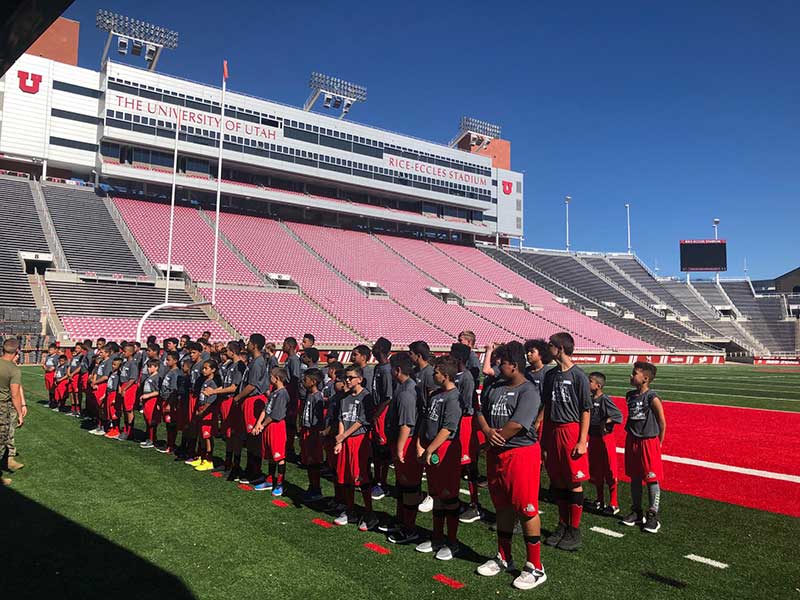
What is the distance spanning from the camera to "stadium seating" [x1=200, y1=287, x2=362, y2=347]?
31766 millimetres

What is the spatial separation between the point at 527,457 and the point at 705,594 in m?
1.75

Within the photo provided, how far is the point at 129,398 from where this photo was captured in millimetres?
10656

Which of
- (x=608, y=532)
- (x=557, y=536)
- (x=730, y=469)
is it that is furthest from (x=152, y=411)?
(x=730, y=469)

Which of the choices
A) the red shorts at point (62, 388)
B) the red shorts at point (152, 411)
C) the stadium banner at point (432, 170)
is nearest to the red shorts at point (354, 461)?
the red shorts at point (152, 411)

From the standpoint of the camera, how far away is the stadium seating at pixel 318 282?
36.8 m

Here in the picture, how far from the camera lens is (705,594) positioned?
441 cm

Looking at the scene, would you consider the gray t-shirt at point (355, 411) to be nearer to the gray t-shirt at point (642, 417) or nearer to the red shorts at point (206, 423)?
the gray t-shirt at point (642, 417)

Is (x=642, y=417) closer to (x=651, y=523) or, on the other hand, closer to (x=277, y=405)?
(x=651, y=523)

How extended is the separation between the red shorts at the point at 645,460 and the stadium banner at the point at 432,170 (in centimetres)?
4810

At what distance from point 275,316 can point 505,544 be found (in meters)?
30.0

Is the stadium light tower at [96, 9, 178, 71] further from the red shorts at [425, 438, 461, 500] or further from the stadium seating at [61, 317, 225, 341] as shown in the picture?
the red shorts at [425, 438, 461, 500]

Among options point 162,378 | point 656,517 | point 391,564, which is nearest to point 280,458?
point 391,564

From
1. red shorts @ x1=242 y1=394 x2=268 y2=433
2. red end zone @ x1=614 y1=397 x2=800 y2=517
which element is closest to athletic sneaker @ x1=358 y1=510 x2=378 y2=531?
red shorts @ x1=242 y1=394 x2=268 y2=433

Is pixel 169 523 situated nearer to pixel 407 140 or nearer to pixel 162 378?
pixel 162 378
